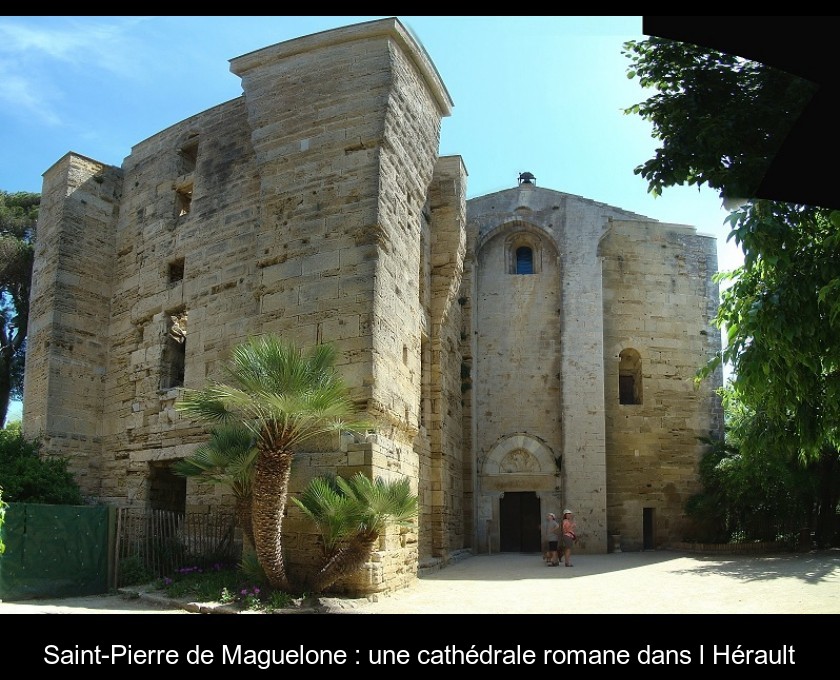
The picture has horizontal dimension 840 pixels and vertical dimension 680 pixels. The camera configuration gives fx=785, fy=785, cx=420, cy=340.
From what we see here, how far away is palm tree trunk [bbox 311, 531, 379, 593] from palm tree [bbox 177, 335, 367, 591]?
1.39 feet

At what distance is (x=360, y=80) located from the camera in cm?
1101

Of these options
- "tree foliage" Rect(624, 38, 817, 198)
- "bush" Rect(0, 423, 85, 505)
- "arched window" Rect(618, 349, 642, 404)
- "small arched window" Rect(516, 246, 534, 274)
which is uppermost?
"small arched window" Rect(516, 246, 534, 274)

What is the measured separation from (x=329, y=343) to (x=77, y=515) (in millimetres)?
4177

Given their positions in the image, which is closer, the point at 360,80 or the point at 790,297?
the point at 790,297

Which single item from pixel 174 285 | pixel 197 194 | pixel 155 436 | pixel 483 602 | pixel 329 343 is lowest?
pixel 483 602

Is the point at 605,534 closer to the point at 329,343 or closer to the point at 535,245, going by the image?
the point at 535,245

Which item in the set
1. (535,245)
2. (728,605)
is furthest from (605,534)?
(728,605)

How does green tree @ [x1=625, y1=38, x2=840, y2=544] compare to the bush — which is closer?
green tree @ [x1=625, y1=38, x2=840, y2=544]

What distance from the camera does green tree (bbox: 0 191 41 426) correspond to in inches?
814

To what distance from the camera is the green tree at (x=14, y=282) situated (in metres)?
20.7

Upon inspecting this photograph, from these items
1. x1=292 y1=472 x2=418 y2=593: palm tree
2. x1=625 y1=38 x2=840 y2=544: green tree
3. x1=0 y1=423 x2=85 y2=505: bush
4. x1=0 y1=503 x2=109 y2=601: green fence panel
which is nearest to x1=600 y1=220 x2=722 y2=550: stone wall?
x1=625 y1=38 x2=840 y2=544: green tree

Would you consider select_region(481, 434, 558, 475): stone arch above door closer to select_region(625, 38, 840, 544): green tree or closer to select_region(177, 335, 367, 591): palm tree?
select_region(625, 38, 840, 544): green tree

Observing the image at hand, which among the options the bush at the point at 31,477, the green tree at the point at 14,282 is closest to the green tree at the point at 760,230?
the bush at the point at 31,477

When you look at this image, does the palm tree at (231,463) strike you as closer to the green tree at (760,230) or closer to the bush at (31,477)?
the bush at (31,477)
